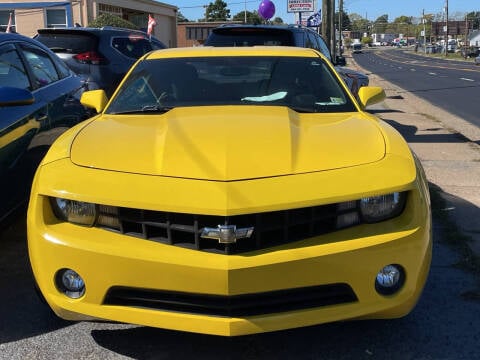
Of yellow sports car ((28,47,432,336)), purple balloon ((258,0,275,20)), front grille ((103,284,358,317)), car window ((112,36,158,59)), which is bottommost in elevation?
front grille ((103,284,358,317))

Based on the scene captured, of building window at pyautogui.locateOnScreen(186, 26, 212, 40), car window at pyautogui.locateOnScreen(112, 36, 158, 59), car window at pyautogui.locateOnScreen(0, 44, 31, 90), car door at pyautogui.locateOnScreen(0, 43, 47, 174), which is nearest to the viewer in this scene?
car door at pyautogui.locateOnScreen(0, 43, 47, 174)

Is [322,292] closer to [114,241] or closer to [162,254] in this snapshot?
[162,254]

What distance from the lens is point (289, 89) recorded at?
4348 mm

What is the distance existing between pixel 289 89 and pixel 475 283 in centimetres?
182

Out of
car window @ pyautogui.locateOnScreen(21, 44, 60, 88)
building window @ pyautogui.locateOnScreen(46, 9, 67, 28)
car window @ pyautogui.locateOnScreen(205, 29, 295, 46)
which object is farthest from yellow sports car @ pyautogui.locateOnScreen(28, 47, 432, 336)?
building window @ pyautogui.locateOnScreen(46, 9, 67, 28)

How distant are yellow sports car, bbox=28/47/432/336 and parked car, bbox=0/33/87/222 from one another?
110 centimetres

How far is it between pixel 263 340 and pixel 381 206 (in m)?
0.98

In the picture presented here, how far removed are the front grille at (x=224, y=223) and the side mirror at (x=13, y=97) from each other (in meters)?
1.51

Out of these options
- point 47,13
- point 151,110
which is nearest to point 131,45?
point 151,110

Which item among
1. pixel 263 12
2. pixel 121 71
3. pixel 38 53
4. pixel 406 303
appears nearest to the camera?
pixel 406 303

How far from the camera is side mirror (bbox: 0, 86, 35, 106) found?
3.97 meters

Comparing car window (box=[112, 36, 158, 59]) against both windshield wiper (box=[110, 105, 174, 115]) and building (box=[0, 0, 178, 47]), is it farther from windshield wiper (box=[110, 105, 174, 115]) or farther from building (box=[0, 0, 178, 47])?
building (box=[0, 0, 178, 47])

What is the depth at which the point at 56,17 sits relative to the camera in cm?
3603

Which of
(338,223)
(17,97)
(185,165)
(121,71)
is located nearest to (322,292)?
(338,223)
